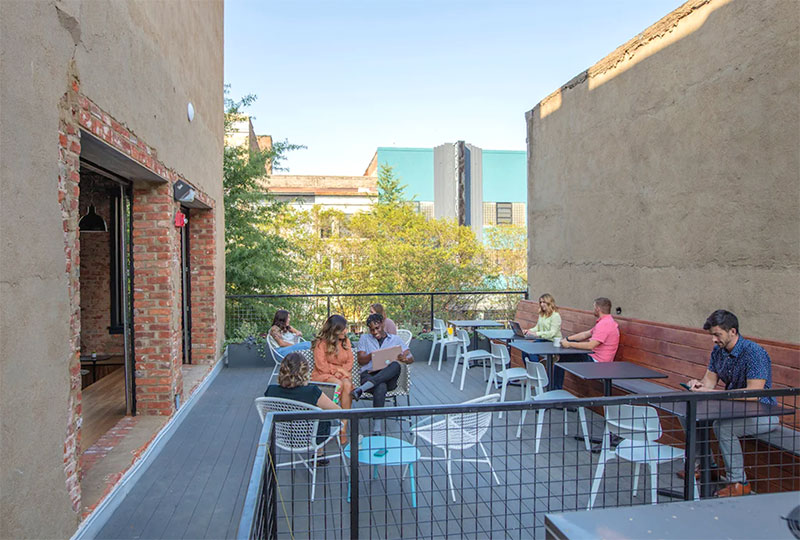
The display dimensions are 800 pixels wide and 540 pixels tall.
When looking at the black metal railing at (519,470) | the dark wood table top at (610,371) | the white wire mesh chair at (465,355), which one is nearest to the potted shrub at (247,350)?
the white wire mesh chair at (465,355)

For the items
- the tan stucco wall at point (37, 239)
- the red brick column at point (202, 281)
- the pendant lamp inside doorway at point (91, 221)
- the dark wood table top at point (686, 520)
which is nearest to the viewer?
the dark wood table top at point (686, 520)

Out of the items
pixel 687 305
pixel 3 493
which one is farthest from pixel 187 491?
pixel 687 305

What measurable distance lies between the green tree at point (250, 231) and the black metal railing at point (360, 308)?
1.74 ft

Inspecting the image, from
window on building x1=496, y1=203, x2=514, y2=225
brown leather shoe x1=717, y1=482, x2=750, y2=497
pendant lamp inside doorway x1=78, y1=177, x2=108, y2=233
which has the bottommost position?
brown leather shoe x1=717, y1=482, x2=750, y2=497

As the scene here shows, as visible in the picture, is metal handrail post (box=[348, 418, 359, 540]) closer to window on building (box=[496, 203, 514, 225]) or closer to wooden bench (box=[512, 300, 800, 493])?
wooden bench (box=[512, 300, 800, 493])

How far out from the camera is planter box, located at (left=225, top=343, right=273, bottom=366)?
7.95 m

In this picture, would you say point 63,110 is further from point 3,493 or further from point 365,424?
point 365,424

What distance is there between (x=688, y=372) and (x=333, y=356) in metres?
2.99

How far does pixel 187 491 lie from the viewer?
3.52m

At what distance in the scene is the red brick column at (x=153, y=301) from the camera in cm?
457

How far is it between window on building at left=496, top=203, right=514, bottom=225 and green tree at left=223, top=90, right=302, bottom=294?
15.3m

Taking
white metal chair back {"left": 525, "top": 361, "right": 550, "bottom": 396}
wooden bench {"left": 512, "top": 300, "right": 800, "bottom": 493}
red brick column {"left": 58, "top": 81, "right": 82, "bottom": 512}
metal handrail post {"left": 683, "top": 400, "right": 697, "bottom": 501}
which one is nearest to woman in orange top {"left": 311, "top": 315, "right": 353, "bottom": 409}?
white metal chair back {"left": 525, "top": 361, "right": 550, "bottom": 396}

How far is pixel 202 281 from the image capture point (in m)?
7.07

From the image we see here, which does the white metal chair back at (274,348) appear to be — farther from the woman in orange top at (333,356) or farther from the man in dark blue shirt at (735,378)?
the man in dark blue shirt at (735,378)
